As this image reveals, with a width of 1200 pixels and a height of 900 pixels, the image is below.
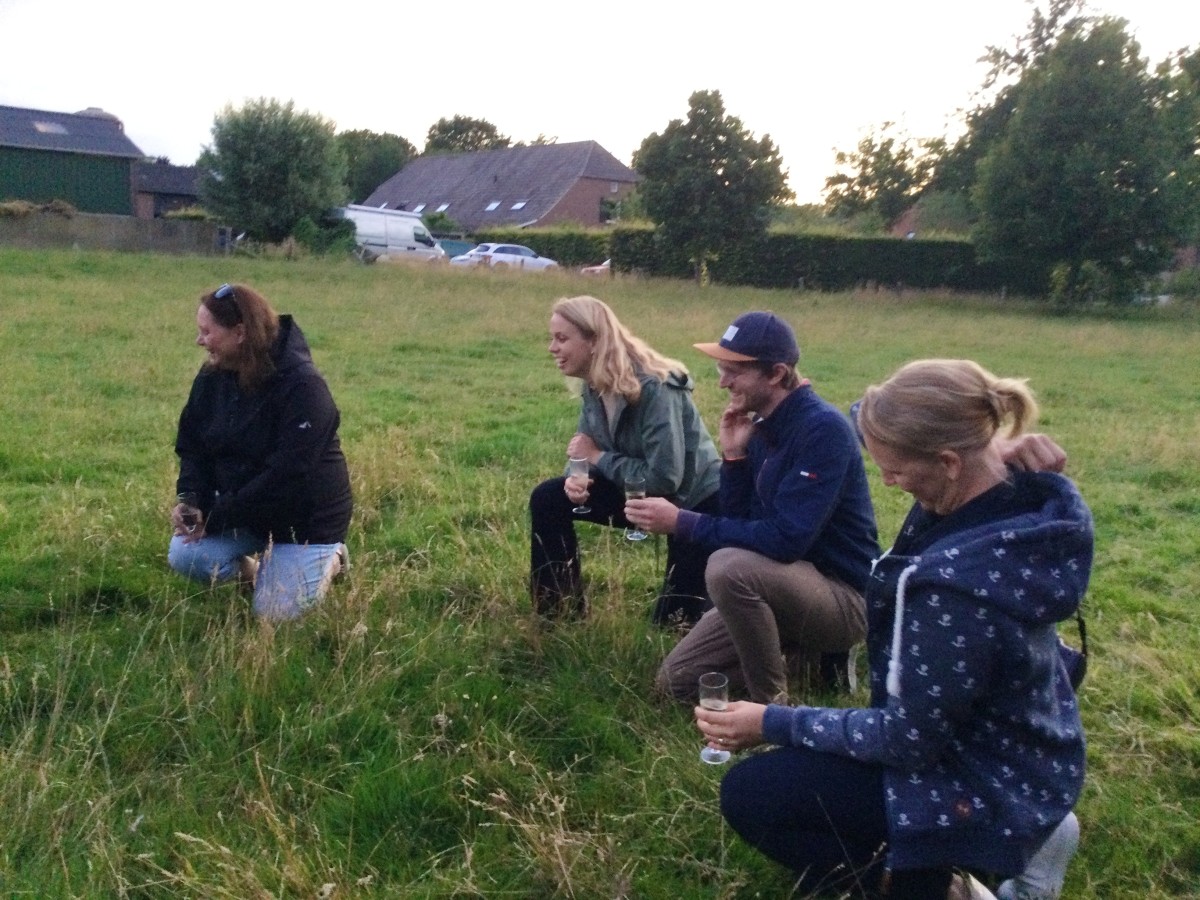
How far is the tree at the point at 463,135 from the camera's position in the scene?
93.8m

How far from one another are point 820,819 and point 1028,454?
106 centimetres

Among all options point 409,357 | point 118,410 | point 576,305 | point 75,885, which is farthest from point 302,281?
point 75,885

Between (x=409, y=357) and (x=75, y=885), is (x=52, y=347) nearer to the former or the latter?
(x=409, y=357)

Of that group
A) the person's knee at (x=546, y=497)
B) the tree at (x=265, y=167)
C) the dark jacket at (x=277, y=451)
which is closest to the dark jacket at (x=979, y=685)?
the person's knee at (x=546, y=497)

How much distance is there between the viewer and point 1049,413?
476 inches

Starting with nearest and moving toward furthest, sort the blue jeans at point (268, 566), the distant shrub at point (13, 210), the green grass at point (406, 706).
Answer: the green grass at point (406, 706) → the blue jeans at point (268, 566) → the distant shrub at point (13, 210)

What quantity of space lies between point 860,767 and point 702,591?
89.9 inches

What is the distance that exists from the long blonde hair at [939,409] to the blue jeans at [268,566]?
9.47ft

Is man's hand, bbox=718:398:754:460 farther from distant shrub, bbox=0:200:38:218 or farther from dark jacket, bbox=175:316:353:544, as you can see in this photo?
distant shrub, bbox=0:200:38:218

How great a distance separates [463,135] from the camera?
9425cm

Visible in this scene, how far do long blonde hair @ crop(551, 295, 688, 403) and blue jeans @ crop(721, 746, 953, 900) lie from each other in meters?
2.28

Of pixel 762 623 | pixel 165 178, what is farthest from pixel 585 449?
pixel 165 178

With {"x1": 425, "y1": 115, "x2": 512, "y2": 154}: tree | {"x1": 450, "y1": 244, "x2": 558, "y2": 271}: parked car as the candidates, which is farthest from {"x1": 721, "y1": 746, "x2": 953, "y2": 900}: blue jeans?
{"x1": 425, "y1": 115, "x2": 512, "y2": 154}: tree

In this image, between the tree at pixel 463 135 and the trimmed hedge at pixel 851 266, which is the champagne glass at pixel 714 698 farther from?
the tree at pixel 463 135
